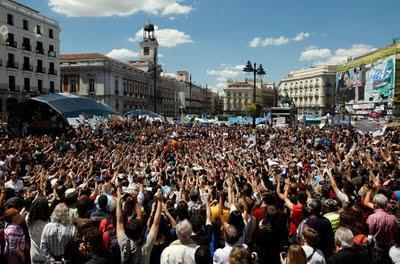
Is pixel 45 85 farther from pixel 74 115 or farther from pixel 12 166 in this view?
pixel 12 166

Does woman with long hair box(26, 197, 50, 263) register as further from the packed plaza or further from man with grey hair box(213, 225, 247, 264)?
man with grey hair box(213, 225, 247, 264)

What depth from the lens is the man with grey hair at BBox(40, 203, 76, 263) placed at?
172 inches

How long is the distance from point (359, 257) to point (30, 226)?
3700 mm

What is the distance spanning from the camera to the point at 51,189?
8.20 metres

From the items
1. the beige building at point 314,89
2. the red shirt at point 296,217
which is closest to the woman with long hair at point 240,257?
the red shirt at point 296,217

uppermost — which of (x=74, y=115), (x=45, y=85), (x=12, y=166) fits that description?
(x=45, y=85)

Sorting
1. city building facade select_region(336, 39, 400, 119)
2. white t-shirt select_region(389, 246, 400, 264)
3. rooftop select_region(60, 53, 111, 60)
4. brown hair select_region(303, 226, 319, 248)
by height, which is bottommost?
white t-shirt select_region(389, 246, 400, 264)

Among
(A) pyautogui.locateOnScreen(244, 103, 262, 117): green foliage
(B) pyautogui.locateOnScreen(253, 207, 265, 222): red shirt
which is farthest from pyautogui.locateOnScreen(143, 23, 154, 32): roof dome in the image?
(B) pyautogui.locateOnScreen(253, 207, 265, 222): red shirt

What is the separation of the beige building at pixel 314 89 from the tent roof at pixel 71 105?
8892cm

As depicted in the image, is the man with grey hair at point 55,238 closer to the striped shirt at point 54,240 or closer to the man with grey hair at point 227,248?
the striped shirt at point 54,240

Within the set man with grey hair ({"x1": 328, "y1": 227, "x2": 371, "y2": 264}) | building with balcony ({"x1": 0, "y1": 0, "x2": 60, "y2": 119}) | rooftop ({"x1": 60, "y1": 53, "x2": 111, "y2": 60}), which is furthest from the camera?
rooftop ({"x1": 60, "y1": 53, "x2": 111, "y2": 60})

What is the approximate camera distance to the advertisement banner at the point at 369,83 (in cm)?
4696

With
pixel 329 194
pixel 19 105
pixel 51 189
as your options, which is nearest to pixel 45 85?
pixel 19 105

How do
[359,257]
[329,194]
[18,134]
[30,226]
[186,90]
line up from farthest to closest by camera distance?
1. [186,90]
2. [18,134]
3. [329,194]
4. [30,226]
5. [359,257]
